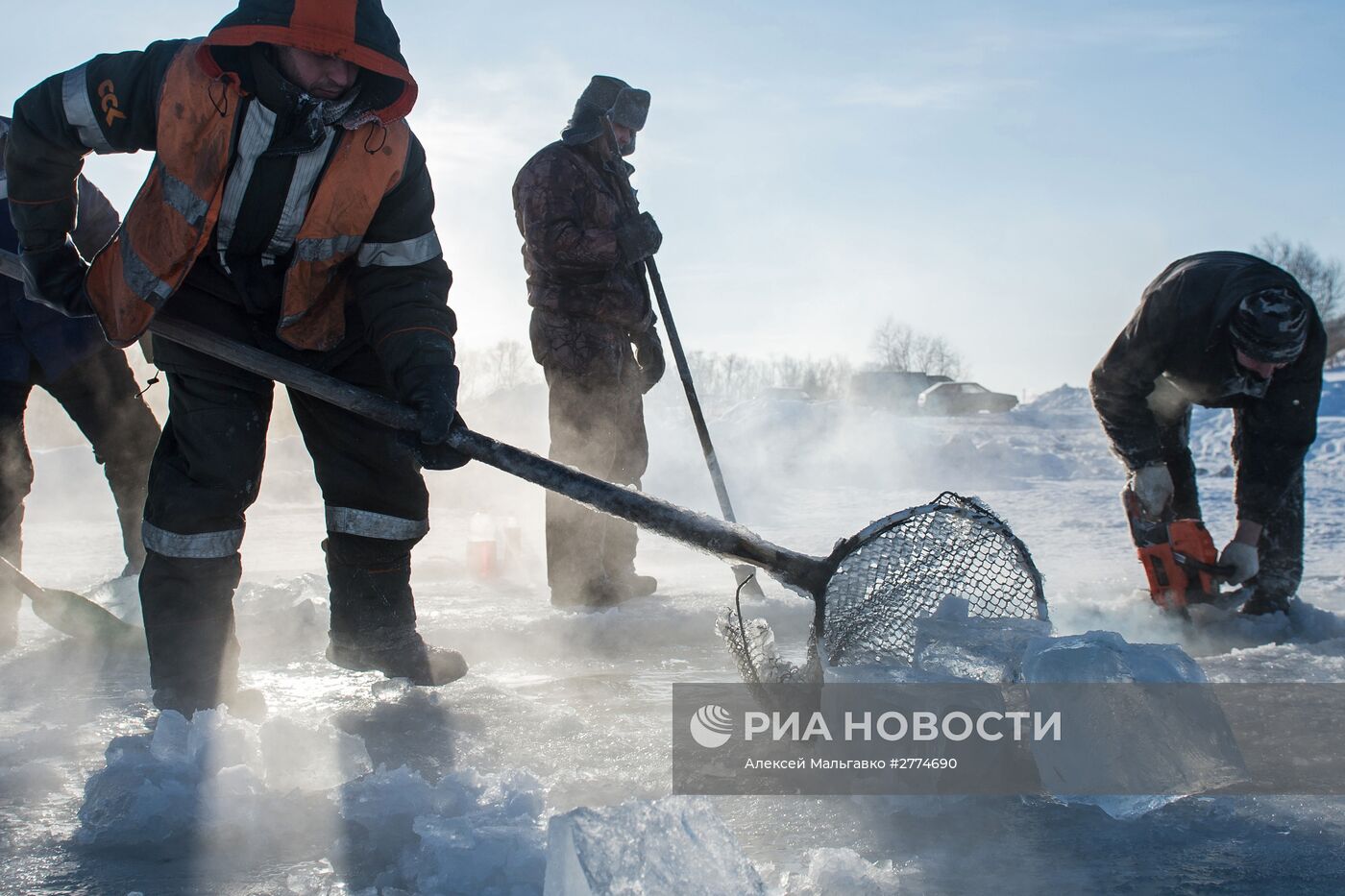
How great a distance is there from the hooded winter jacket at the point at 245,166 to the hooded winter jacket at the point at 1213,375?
2734 mm

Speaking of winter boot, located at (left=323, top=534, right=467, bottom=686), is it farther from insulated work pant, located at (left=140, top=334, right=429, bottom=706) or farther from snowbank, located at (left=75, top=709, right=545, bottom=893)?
snowbank, located at (left=75, top=709, right=545, bottom=893)

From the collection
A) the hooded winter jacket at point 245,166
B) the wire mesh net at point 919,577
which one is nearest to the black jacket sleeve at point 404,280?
the hooded winter jacket at point 245,166

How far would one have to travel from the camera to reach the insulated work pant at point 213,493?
2346mm

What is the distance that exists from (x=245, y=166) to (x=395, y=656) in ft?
4.20

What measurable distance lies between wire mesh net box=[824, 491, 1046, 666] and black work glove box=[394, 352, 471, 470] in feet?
3.09

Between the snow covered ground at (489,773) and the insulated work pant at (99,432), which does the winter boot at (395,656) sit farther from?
the insulated work pant at (99,432)

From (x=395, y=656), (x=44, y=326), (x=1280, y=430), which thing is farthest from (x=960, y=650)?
(x=44, y=326)

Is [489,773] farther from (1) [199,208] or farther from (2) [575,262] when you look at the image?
(2) [575,262]

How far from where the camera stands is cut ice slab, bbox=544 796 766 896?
1.30m

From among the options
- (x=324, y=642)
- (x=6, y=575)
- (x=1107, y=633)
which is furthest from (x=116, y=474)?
(x=1107, y=633)

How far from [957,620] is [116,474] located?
331 centimetres

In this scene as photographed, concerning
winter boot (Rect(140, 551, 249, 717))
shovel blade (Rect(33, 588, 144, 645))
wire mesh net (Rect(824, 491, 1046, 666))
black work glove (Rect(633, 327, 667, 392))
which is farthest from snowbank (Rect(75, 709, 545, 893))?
black work glove (Rect(633, 327, 667, 392))

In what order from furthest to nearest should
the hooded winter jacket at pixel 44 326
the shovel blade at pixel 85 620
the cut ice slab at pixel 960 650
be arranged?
the hooded winter jacket at pixel 44 326, the shovel blade at pixel 85 620, the cut ice slab at pixel 960 650

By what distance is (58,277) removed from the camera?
2412 millimetres
